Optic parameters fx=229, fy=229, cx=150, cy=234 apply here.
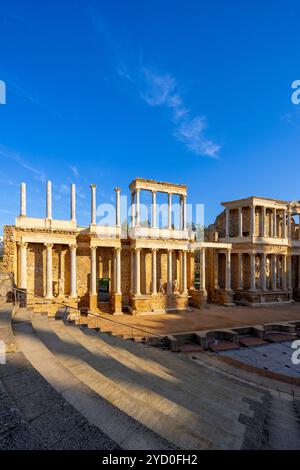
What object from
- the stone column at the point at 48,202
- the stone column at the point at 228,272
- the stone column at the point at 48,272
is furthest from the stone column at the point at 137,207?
the stone column at the point at 228,272

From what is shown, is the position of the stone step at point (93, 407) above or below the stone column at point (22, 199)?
below

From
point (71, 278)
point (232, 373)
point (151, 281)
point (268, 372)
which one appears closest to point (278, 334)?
point (268, 372)

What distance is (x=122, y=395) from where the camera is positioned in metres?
4.28

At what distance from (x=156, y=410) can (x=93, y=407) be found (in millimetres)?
1086

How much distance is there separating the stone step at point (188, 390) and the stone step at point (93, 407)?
1737mm

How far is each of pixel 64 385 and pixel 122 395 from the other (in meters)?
1.10

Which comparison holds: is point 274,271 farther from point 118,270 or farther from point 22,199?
point 22,199

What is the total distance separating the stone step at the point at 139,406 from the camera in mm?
3379

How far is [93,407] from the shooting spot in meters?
3.71

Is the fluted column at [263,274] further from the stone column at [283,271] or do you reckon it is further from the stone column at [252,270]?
the stone column at [283,271]

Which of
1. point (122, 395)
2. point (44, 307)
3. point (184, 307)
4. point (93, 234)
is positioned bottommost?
point (184, 307)

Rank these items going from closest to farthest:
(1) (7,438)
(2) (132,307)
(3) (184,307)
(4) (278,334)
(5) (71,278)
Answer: (1) (7,438) < (4) (278,334) < (5) (71,278) < (2) (132,307) < (3) (184,307)

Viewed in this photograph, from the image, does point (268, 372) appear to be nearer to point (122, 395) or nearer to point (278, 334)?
point (278, 334)

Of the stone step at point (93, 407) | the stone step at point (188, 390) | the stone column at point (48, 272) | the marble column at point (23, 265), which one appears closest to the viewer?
the stone step at point (93, 407)
